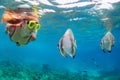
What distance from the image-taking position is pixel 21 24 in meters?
1.74

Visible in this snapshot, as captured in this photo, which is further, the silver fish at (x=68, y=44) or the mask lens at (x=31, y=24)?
the silver fish at (x=68, y=44)

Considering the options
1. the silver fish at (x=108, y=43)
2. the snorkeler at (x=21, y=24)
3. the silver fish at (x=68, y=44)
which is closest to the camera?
the snorkeler at (x=21, y=24)

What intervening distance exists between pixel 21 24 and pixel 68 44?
3.44ft

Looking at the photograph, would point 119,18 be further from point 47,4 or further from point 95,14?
point 47,4

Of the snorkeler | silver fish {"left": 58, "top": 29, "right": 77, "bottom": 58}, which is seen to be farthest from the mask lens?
→ silver fish {"left": 58, "top": 29, "right": 77, "bottom": 58}

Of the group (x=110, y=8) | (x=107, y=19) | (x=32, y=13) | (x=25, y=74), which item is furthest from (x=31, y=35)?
(x=107, y=19)

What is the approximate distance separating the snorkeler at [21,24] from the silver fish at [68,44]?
2.97 ft

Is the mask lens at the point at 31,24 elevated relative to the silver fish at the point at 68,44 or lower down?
elevated

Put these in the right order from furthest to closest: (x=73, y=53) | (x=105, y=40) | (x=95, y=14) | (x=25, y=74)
Result: (x=95, y=14), (x=25, y=74), (x=105, y=40), (x=73, y=53)

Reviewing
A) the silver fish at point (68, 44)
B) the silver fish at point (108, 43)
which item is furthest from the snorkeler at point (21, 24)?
the silver fish at point (108, 43)

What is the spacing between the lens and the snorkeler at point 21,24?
1669mm

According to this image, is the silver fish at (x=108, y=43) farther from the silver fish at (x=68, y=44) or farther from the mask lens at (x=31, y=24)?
the mask lens at (x=31, y=24)

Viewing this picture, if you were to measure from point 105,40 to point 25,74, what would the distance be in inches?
707

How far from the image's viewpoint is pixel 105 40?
14.5 feet
